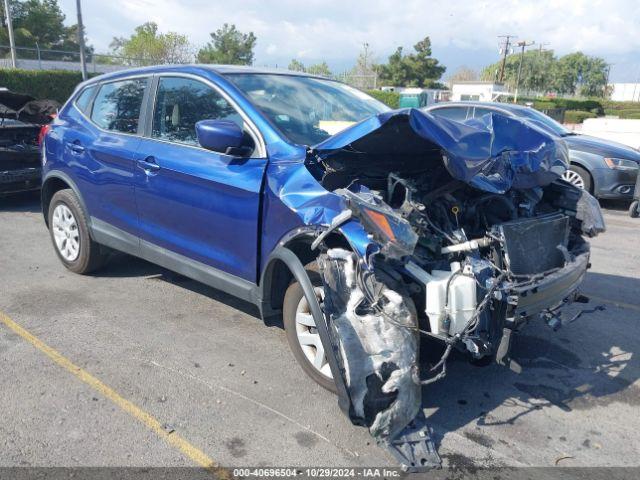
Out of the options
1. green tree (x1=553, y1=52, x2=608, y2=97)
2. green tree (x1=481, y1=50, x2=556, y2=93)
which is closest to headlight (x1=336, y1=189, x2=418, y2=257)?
green tree (x1=481, y1=50, x2=556, y2=93)

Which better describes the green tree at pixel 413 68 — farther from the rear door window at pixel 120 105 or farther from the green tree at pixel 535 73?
the rear door window at pixel 120 105

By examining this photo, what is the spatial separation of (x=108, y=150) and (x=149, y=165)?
636 mm

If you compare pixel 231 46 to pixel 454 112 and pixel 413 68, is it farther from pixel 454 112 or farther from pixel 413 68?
pixel 454 112

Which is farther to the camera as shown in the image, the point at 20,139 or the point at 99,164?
the point at 20,139

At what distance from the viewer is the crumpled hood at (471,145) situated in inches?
124

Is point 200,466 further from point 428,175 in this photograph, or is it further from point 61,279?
point 61,279

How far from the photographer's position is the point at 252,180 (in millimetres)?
3631

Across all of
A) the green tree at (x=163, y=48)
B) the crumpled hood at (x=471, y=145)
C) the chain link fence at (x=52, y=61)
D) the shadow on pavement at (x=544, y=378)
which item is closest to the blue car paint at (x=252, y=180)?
the crumpled hood at (x=471, y=145)

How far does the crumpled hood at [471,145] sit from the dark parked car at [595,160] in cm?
556

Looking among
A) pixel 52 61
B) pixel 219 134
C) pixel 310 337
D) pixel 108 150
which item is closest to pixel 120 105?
pixel 108 150

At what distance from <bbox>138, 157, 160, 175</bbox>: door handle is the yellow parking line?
145 cm

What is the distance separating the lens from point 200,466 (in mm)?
2805

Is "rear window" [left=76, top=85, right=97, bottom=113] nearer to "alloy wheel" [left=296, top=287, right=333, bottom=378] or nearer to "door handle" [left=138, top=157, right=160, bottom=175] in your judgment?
"door handle" [left=138, top=157, right=160, bottom=175]

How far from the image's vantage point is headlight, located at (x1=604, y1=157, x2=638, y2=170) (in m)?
9.17
